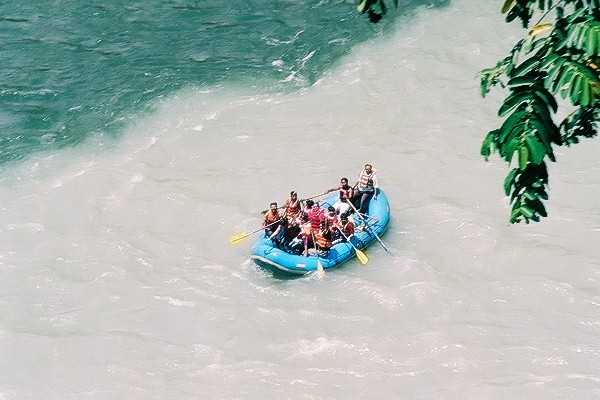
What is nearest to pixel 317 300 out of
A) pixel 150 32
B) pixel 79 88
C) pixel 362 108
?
pixel 362 108

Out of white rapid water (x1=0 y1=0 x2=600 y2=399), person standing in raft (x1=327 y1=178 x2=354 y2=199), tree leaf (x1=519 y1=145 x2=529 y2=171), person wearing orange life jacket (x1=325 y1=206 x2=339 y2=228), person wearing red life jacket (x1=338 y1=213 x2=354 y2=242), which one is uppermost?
tree leaf (x1=519 y1=145 x2=529 y2=171)

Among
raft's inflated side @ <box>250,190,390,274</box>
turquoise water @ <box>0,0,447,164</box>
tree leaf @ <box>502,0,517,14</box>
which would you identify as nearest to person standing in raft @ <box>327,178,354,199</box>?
raft's inflated side @ <box>250,190,390,274</box>

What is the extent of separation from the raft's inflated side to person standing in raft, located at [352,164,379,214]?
40cm

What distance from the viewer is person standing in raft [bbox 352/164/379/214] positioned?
12938mm

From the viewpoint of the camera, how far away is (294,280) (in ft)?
39.4

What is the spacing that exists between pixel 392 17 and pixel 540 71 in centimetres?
1464

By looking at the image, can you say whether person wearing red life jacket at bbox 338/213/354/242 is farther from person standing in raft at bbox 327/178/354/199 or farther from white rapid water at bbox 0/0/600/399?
person standing in raft at bbox 327/178/354/199

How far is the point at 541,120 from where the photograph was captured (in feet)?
15.4

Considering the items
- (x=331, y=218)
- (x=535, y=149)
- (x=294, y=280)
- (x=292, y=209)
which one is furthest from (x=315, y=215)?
(x=535, y=149)

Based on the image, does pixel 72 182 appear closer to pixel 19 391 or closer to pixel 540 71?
pixel 19 391

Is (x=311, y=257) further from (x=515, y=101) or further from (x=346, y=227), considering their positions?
(x=515, y=101)

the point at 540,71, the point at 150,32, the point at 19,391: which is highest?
the point at 540,71

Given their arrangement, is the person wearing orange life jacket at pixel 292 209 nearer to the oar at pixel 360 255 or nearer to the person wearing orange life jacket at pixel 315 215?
the person wearing orange life jacket at pixel 315 215

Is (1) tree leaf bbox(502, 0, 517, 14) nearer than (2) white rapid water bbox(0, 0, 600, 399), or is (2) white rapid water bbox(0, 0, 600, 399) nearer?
(1) tree leaf bbox(502, 0, 517, 14)
